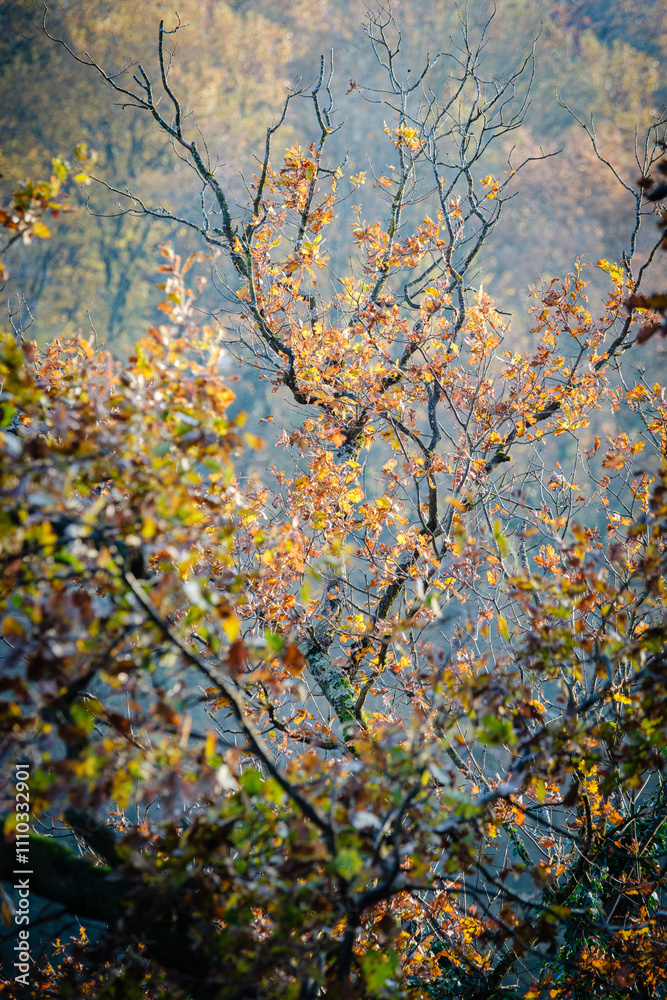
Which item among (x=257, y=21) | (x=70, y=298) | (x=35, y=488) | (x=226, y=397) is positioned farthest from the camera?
(x=257, y=21)

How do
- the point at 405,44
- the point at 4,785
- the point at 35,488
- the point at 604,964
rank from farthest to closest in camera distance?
the point at 405,44 < the point at 604,964 < the point at 4,785 < the point at 35,488

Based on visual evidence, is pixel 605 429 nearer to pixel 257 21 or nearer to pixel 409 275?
pixel 409 275

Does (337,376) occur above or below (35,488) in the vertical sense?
above

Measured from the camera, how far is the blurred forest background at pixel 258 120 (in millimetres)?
19969

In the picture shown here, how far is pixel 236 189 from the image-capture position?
23.1 metres

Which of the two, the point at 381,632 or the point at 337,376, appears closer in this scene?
the point at 381,632

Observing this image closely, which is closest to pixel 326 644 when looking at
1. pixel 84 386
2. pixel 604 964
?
pixel 604 964

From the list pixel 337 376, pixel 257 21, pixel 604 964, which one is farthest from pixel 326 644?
pixel 257 21

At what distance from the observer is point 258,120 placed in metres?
22.9

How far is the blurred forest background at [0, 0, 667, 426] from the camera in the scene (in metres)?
20.0

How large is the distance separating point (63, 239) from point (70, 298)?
2.20 m

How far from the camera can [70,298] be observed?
68.6 ft

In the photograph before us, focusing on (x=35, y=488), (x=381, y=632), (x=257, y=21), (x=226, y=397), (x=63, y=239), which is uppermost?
(x=257, y=21)

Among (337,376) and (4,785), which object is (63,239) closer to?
(337,376)
